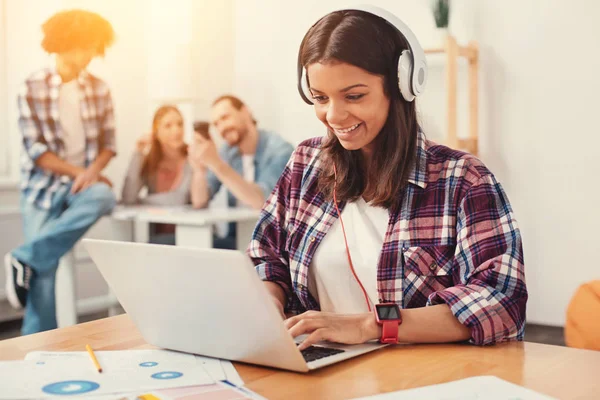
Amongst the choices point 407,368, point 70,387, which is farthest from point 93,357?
point 407,368

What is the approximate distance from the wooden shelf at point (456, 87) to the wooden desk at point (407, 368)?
7.56 feet

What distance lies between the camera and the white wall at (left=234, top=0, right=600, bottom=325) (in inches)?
129

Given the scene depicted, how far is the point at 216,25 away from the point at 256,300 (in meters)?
3.64

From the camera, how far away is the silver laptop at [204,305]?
858 millimetres

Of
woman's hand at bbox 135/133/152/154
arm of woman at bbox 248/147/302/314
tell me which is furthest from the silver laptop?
woman's hand at bbox 135/133/152/154

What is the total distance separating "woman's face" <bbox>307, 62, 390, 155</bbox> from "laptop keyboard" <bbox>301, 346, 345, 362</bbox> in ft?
1.43

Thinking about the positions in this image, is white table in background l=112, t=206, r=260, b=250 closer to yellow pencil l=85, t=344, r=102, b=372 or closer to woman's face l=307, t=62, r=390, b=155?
woman's face l=307, t=62, r=390, b=155

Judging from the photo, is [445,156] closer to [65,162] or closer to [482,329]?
[482,329]

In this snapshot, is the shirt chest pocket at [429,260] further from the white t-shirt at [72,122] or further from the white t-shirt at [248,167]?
the white t-shirt at [72,122]

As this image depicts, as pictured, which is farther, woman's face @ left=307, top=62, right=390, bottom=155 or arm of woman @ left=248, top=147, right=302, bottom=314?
arm of woman @ left=248, top=147, right=302, bottom=314

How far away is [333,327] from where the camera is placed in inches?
40.5

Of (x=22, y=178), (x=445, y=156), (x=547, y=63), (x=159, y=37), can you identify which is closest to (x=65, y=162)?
(x=22, y=178)

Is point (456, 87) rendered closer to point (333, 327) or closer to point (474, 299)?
point (474, 299)

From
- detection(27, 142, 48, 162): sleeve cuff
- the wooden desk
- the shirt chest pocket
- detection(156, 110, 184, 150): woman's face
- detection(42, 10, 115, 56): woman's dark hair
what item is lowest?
the wooden desk
